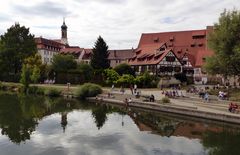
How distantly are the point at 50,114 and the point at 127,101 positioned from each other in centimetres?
1144

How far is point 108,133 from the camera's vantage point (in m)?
33.7

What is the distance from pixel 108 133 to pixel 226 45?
25545mm

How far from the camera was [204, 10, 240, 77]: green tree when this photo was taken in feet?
169

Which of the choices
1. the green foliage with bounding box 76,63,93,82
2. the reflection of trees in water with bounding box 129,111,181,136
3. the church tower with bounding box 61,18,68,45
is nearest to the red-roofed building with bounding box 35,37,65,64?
the church tower with bounding box 61,18,68,45

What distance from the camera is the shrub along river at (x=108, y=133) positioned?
89.2 ft

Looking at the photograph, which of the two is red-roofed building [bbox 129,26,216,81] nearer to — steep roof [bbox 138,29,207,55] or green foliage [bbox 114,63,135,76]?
steep roof [bbox 138,29,207,55]

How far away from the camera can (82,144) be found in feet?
93.1

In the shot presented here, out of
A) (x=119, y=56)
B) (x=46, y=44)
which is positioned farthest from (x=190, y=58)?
(x=46, y=44)

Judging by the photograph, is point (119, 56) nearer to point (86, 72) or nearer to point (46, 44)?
point (46, 44)

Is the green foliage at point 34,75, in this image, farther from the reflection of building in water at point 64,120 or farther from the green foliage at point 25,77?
the reflection of building in water at point 64,120

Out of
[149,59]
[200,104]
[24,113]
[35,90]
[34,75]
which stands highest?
[149,59]

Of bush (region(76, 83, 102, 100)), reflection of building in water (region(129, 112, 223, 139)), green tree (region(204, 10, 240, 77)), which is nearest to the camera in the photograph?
reflection of building in water (region(129, 112, 223, 139))

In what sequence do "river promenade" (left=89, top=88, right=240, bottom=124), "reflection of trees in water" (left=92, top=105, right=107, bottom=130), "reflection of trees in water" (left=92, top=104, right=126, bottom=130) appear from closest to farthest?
1. "river promenade" (left=89, top=88, right=240, bottom=124)
2. "reflection of trees in water" (left=92, top=105, right=107, bottom=130)
3. "reflection of trees in water" (left=92, top=104, right=126, bottom=130)

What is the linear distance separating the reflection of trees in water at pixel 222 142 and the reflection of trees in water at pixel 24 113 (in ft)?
47.0
